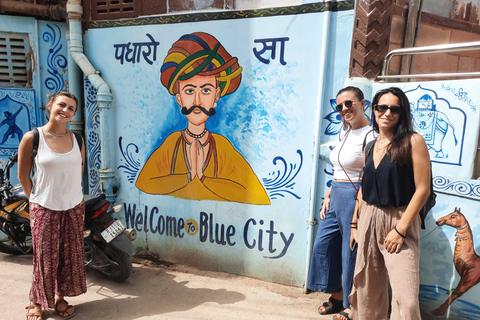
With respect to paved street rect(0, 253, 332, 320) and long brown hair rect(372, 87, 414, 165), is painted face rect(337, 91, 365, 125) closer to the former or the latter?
long brown hair rect(372, 87, 414, 165)

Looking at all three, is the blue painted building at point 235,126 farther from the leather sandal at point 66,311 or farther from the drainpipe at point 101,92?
the leather sandal at point 66,311

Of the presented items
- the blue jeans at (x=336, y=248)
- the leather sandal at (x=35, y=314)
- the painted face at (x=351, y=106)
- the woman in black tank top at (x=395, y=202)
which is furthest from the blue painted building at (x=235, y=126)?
the leather sandal at (x=35, y=314)

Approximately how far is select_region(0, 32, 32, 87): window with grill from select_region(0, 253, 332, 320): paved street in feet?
7.93

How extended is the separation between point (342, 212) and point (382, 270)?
53 cm

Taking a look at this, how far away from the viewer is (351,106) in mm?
2605

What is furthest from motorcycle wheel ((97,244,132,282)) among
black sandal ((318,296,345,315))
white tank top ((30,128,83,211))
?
black sandal ((318,296,345,315))

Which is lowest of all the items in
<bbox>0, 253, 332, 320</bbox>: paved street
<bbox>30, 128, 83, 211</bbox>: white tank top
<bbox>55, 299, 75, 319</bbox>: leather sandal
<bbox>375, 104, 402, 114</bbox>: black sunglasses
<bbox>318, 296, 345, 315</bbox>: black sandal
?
<bbox>0, 253, 332, 320</bbox>: paved street

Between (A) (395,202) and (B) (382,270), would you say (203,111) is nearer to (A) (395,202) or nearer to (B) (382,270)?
(A) (395,202)

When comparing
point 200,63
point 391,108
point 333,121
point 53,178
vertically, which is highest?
point 200,63

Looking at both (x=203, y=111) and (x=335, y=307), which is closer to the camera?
(x=335, y=307)

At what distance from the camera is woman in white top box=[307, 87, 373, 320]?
103 inches

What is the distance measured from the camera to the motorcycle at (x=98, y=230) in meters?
3.41

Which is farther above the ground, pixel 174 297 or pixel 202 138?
pixel 202 138

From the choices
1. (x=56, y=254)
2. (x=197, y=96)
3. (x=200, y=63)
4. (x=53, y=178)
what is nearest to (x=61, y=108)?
(x=53, y=178)
